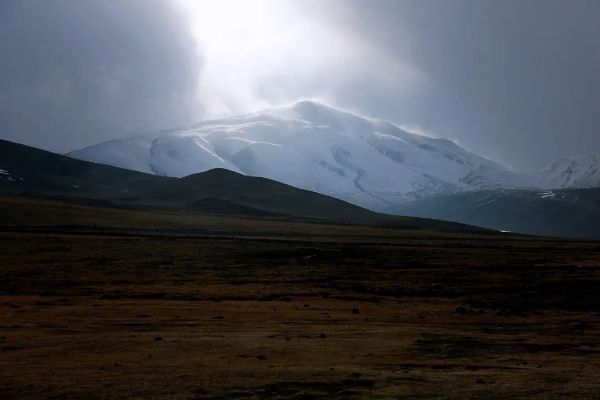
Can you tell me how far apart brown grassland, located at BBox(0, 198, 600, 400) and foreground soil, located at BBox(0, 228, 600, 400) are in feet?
0.40

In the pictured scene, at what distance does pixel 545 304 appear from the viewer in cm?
5609

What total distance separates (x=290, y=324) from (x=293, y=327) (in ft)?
4.86

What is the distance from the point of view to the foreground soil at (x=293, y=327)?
23.8 metres

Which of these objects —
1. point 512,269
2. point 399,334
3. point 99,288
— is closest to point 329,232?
point 512,269

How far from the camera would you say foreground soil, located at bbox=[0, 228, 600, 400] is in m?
23.8

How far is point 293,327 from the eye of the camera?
40.0 metres

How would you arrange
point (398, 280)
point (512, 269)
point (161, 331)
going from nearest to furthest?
point (161, 331) < point (398, 280) < point (512, 269)

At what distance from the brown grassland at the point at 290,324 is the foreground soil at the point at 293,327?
0.40ft

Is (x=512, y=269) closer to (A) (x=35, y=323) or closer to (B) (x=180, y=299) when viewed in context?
(B) (x=180, y=299)

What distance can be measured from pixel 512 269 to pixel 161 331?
163 feet

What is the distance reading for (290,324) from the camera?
41.5m

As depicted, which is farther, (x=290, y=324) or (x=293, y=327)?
(x=290, y=324)

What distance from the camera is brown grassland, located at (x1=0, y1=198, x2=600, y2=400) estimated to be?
2386 cm

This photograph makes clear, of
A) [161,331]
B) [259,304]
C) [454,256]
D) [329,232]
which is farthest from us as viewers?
[329,232]
